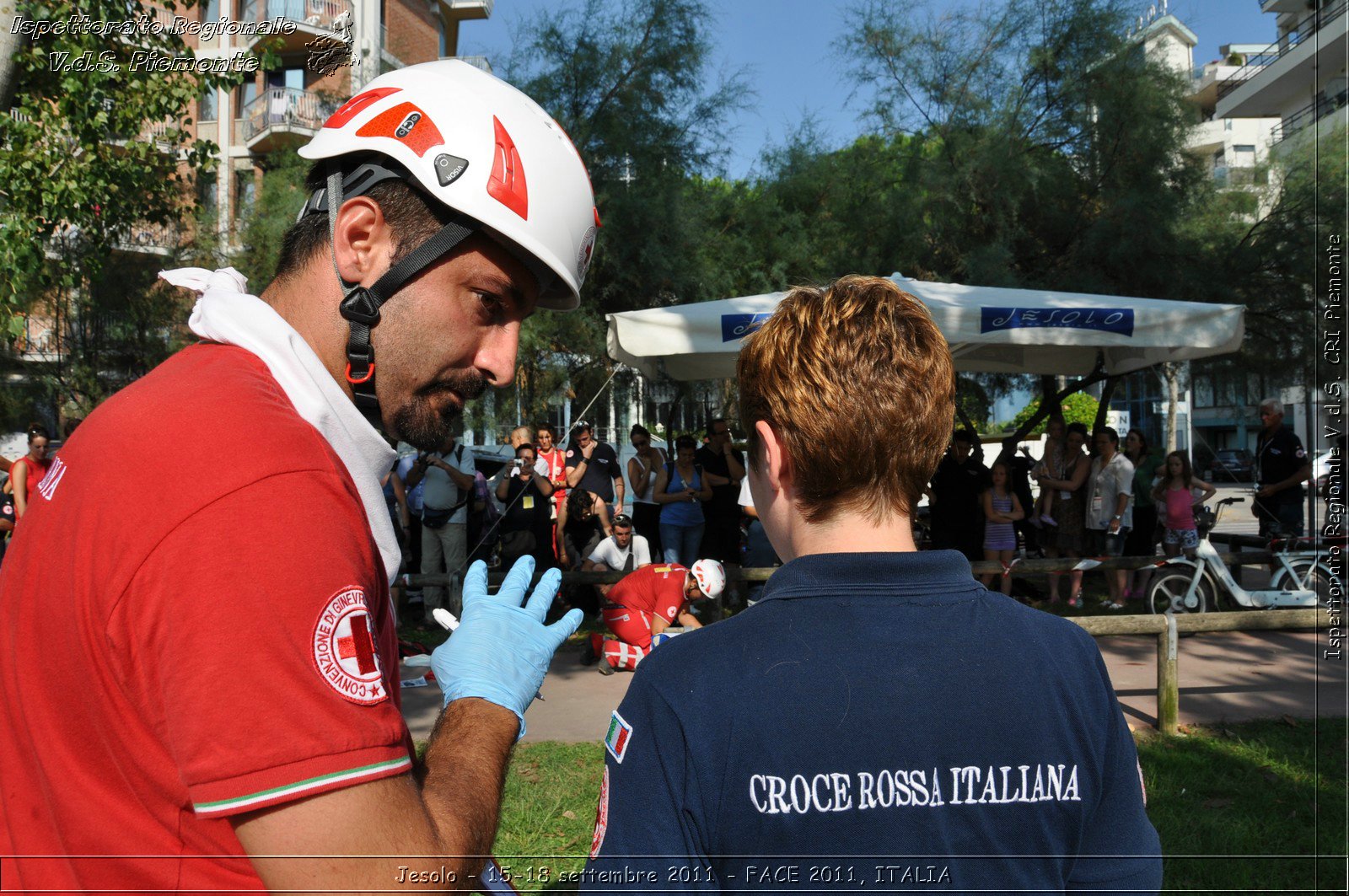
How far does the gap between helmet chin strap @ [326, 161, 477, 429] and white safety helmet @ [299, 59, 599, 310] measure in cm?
9

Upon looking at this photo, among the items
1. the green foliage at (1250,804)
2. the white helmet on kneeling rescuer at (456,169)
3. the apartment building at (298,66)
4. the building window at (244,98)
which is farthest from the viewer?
the building window at (244,98)

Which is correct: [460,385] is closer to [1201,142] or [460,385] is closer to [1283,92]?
[1201,142]

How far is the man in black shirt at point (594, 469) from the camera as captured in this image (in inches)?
405

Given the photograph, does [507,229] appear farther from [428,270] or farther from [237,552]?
[237,552]

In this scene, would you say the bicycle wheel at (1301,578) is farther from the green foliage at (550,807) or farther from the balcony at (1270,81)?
the green foliage at (550,807)

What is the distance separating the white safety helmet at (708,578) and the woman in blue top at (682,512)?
2386mm

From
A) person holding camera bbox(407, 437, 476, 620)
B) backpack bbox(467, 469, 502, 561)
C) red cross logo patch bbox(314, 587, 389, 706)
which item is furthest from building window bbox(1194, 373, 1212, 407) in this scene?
red cross logo patch bbox(314, 587, 389, 706)

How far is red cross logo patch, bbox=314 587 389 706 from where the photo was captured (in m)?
0.96

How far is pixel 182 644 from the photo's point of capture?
0.92 metres

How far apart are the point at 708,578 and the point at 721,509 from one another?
2875 millimetres

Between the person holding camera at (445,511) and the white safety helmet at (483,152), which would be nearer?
the white safety helmet at (483,152)

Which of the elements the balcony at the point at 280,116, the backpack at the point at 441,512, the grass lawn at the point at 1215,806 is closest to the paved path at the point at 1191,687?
the grass lawn at the point at 1215,806

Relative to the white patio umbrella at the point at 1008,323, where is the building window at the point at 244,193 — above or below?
above

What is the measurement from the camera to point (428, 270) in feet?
4.98
